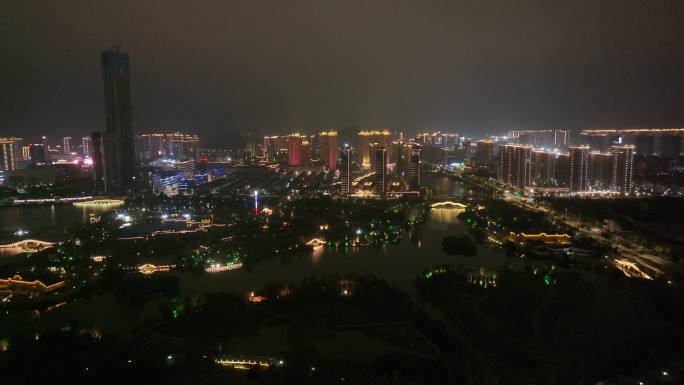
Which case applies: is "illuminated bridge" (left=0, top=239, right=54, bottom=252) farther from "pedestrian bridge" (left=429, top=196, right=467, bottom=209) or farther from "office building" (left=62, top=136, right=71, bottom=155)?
"office building" (left=62, top=136, right=71, bottom=155)

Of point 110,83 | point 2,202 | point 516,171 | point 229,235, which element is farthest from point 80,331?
point 516,171

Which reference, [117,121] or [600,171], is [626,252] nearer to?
[600,171]

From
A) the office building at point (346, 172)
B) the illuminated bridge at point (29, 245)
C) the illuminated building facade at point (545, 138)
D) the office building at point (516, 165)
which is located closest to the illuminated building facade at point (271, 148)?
the office building at point (346, 172)

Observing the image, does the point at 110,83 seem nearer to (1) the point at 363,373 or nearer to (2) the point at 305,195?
(2) the point at 305,195

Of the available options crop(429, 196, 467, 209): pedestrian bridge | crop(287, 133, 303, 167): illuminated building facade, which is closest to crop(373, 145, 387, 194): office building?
crop(429, 196, 467, 209): pedestrian bridge

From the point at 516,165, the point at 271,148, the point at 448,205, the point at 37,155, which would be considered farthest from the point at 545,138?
the point at 37,155

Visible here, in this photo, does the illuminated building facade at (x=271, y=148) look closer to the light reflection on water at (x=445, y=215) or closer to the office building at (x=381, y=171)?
the office building at (x=381, y=171)
